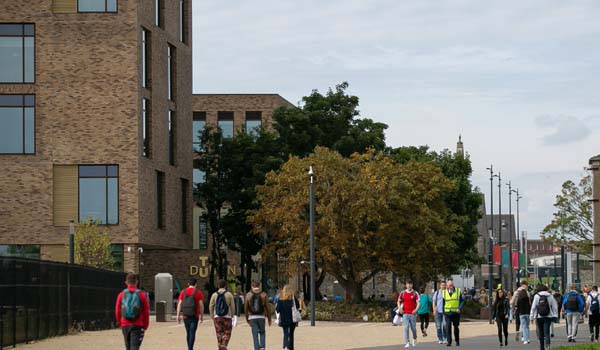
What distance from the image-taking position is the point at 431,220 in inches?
2648

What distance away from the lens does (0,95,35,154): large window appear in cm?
6956

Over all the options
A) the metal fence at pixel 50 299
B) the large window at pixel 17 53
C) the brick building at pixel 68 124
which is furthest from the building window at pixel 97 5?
the metal fence at pixel 50 299

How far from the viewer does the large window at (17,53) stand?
69375 millimetres

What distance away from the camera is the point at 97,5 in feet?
229

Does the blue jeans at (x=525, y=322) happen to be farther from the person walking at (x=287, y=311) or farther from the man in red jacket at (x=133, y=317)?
the man in red jacket at (x=133, y=317)

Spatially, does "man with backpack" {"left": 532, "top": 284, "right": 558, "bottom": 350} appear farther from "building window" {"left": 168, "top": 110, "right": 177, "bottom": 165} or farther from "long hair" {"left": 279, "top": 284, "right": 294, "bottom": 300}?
"building window" {"left": 168, "top": 110, "right": 177, "bottom": 165}

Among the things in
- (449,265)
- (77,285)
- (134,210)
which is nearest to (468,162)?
(449,265)

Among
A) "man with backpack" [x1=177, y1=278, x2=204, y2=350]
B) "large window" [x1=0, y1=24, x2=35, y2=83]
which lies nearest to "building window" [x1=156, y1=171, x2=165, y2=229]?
"large window" [x1=0, y1=24, x2=35, y2=83]

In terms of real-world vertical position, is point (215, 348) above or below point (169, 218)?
below

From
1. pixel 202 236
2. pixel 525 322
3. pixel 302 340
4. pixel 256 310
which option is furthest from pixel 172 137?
pixel 256 310

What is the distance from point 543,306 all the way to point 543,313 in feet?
0.96

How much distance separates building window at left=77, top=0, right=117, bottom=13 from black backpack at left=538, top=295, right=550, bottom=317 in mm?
42337

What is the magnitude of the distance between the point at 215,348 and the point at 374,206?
30.1m

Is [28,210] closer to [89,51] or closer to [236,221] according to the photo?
[89,51]
